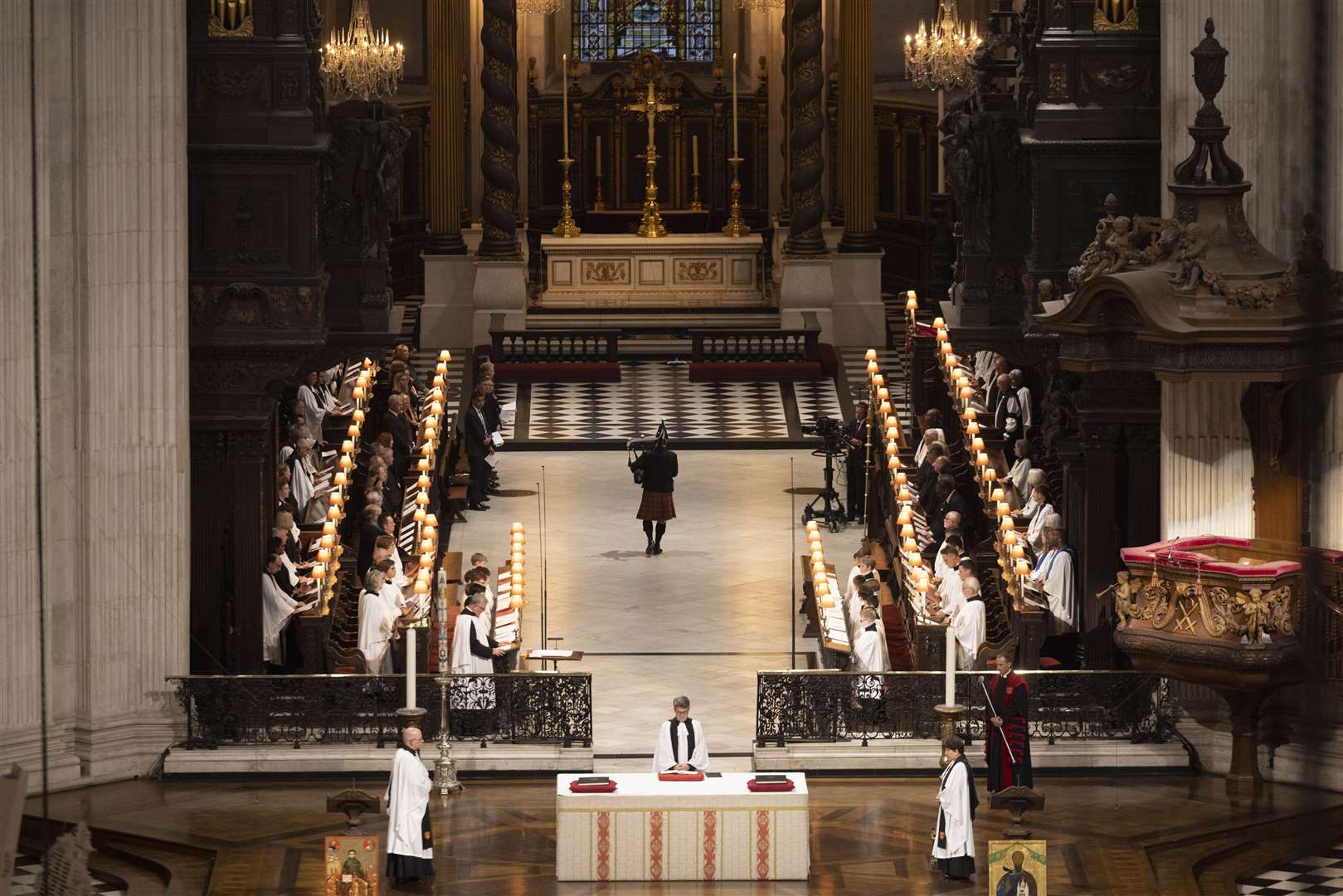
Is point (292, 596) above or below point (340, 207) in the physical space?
below

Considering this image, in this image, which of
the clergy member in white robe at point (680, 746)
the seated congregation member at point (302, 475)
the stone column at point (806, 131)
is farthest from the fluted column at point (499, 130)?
the clergy member in white robe at point (680, 746)

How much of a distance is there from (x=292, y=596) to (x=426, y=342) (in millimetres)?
14978

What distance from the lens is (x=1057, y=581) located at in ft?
62.8

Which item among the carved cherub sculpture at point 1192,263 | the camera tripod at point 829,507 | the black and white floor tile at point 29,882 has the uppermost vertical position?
the carved cherub sculpture at point 1192,263

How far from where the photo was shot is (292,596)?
18969mm

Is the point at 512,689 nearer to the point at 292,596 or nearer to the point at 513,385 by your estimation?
the point at 292,596

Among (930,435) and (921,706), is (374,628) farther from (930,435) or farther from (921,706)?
(930,435)

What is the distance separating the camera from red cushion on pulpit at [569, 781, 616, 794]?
15055 mm

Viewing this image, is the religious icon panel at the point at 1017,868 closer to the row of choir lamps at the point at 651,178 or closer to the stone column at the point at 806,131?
the stone column at the point at 806,131

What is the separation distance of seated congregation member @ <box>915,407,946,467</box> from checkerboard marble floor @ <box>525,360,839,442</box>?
16.3 ft

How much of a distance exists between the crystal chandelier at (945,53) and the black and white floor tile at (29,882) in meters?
19.6

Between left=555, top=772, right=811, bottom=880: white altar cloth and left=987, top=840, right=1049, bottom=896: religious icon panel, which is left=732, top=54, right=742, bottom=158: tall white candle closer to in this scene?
left=555, top=772, right=811, bottom=880: white altar cloth

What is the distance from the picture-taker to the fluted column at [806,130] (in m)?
33.7

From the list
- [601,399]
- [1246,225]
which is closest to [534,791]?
[1246,225]
